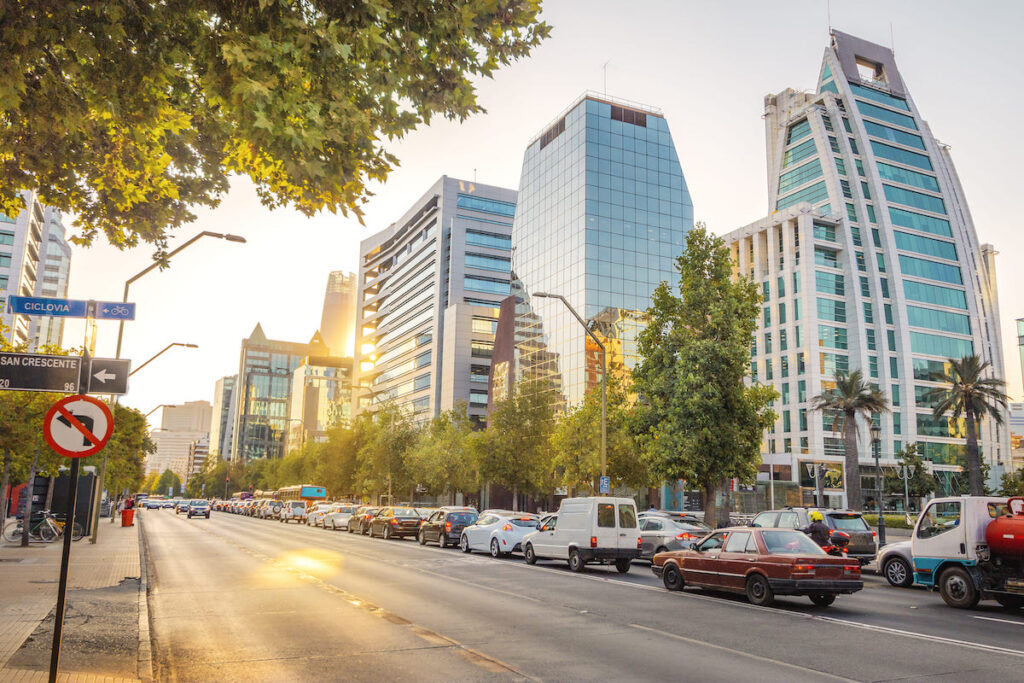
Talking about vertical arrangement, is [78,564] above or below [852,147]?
below

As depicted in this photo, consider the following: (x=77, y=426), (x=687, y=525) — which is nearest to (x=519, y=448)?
(x=687, y=525)

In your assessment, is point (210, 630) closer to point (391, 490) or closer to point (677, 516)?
point (677, 516)

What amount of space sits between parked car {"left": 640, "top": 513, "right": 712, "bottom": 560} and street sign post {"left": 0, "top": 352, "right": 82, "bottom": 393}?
55.2ft

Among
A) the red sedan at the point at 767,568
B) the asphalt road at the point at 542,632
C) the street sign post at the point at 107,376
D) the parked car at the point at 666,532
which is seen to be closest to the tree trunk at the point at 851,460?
the parked car at the point at 666,532

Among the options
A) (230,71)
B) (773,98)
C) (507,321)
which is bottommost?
(230,71)

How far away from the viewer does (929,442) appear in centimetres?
8800

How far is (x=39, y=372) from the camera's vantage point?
7.82 metres

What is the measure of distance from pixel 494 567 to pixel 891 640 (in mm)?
12456

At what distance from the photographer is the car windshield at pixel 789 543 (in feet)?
44.2

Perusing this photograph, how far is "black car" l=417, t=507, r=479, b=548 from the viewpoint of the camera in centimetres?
2920

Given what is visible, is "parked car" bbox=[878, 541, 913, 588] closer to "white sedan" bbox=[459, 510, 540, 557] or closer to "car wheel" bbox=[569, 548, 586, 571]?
"car wheel" bbox=[569, 548, 586, 571]

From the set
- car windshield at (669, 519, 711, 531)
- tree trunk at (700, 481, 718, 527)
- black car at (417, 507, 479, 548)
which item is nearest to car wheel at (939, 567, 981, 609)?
car windshield at (669, 519, 711, 531)

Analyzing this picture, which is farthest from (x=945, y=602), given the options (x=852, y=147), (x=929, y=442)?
(x=852, y=147)

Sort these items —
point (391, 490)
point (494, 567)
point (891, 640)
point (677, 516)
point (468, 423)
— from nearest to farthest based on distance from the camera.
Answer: point (891, 640), point (494, 567), point (677, 516), point (468, 423), point (391, 490)
